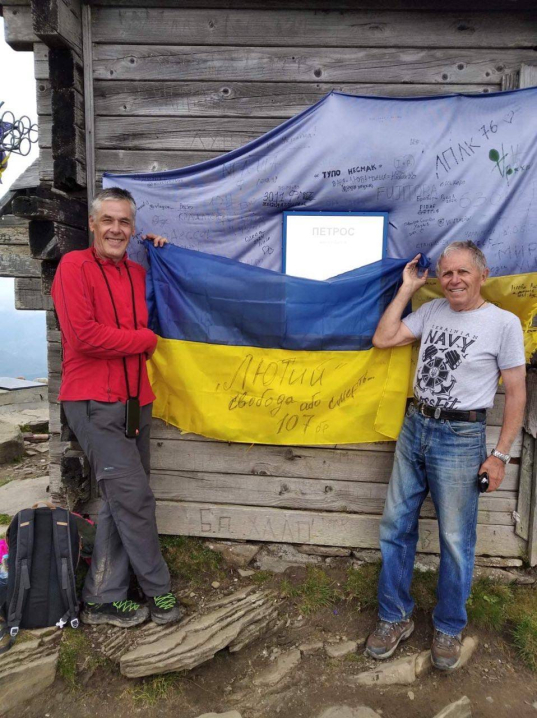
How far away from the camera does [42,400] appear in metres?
10.8

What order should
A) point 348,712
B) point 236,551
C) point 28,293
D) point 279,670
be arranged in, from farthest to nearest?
point 28,293 → point 236,551 → point 279,670 → point 348,712

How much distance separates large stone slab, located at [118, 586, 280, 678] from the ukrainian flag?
1.12 m

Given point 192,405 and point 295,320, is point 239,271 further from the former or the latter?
point 192,405

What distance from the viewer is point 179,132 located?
11.6 feet

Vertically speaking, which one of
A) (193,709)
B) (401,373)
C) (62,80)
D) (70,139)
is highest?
(62,80)

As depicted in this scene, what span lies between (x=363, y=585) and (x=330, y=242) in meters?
2.47

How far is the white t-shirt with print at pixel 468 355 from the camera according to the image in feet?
8.85

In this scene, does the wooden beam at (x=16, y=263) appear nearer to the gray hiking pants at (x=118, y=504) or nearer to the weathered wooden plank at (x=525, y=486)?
the gray hiking pants at (x=118, y=504)

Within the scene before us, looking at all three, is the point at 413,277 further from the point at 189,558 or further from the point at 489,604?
the point at 189,558

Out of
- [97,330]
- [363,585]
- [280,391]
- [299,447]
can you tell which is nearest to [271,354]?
[280,391]

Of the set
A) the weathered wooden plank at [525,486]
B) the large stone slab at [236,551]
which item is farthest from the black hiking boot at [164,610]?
the weathered wooden plank at [525,486]

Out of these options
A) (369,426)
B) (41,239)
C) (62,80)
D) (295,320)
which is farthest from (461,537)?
(62,80)

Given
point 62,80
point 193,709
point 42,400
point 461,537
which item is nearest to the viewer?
point 193,709

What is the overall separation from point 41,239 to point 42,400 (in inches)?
331
